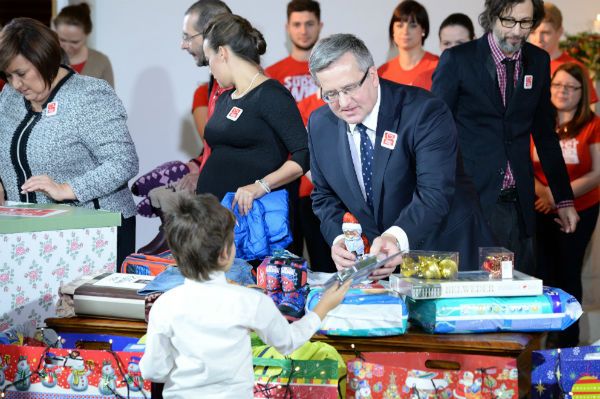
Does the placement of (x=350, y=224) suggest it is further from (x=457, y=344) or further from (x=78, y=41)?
(x=78, y=41)

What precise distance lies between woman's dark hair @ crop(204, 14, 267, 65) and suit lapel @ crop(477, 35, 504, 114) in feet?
2.98

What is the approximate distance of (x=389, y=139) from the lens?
2771mm

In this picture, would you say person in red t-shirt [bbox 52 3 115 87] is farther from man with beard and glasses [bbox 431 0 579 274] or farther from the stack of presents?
the stack of presents

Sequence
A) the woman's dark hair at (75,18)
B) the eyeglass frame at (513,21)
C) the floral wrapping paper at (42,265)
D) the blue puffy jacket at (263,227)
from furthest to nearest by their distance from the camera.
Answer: the woman's dark hair at (75,18) → the eyeglass frame at (513,21) → the blue puffy jacket at (263,227) → the floral wrapping paper at (42,265)

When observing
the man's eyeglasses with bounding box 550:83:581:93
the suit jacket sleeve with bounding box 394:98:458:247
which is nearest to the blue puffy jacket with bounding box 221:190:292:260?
the suit jacket sleeve with bounding box 394:98:458:247

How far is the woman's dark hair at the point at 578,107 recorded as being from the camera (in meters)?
4.97

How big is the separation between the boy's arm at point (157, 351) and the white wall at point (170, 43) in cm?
456

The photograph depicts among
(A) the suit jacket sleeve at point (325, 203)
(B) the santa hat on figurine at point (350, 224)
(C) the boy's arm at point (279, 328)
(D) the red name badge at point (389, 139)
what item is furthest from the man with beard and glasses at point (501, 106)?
(C) the boy's arm at point (279, 328)

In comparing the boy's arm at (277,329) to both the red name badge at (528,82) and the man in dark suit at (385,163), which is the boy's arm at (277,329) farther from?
the red name badge at (528,82)

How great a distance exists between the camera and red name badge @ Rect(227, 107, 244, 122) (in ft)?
11.8

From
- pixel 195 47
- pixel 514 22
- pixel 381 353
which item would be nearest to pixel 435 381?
pixel 381 353

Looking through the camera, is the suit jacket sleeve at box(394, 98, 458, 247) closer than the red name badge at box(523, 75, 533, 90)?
Yes

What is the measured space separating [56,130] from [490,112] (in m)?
1.70

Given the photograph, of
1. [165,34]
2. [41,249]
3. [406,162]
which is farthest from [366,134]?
[165,34]
